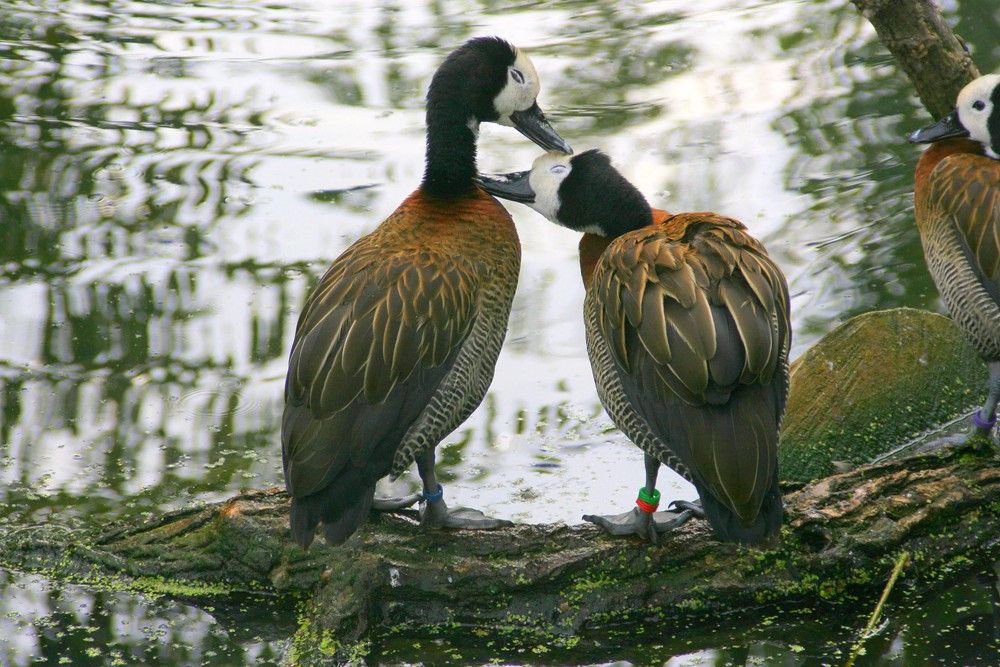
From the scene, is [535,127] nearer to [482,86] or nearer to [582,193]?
[482,86]

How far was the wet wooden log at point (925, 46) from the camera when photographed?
536 cm

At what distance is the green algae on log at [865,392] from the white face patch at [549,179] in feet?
4.99

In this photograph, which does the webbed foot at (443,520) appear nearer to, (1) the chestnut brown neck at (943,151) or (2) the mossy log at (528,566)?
(2) the mossy log at (528,566)

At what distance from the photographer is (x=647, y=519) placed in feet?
13.6

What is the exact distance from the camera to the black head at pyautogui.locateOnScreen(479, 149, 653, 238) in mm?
4719

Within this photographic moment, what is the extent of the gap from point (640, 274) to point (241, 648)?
1884mm

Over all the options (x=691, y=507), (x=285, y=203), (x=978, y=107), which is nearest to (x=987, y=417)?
(x=978, y=107)

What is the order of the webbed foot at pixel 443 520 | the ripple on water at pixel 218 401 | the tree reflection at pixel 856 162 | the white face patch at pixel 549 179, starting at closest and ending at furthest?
the webbed foot at pixel 443 520, the white face patch at pixel 549 179, the ripple on water at pixel 218 401, the tree reflection at pixel 856 162

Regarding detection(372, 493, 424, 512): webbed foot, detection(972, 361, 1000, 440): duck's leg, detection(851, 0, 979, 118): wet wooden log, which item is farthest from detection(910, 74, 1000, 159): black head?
detection(372, 493, 424, 512): webbed foot

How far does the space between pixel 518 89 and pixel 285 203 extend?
3.16 metres

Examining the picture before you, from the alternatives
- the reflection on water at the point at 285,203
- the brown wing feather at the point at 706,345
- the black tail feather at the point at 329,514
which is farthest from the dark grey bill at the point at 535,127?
the black tail feather at the point at 329,514

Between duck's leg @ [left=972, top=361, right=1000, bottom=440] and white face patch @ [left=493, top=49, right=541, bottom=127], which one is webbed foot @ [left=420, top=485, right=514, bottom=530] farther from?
duck's leg @ [left=972, top=361, right=1000, bottom=440]

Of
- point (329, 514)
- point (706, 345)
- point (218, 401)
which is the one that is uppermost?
point (706, 345)

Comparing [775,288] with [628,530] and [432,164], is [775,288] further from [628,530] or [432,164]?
[432,164]
